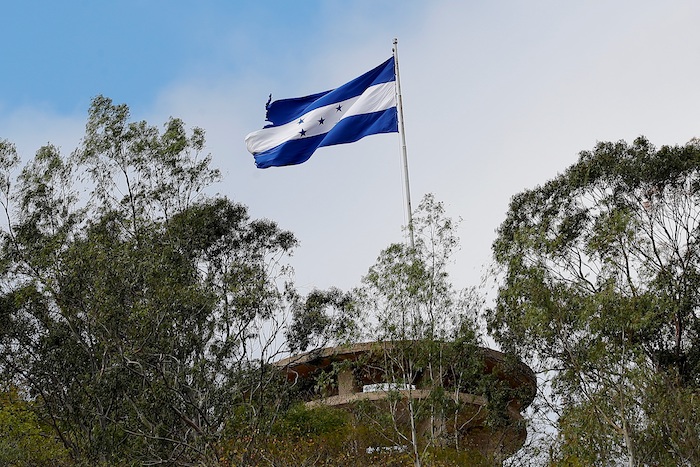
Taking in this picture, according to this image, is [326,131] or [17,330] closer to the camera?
[326,131]

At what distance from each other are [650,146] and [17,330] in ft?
64.0

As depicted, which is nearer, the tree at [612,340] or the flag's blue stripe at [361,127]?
the tree at [612,340]

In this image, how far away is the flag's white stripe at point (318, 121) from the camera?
78.8 feet

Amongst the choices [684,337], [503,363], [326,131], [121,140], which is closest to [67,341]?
[121,140]

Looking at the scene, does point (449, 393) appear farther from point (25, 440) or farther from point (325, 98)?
point (25, 440)

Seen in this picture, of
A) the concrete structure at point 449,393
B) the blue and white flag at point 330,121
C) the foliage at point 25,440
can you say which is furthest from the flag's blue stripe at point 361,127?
the foliage at point 25,440

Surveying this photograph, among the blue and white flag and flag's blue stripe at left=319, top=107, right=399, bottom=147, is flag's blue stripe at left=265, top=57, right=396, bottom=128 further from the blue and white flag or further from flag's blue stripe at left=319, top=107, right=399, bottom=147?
flag's blue stripe at left=319, top=107, right=399, bottom=147

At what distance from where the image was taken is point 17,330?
26094 mm

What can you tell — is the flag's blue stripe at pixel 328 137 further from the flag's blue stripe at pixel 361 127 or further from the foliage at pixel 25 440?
the foliage at pixel 25 440

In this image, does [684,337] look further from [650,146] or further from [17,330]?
[17,330]

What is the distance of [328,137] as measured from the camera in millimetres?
23750

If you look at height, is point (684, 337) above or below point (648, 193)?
below

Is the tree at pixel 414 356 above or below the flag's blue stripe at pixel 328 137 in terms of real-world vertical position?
below

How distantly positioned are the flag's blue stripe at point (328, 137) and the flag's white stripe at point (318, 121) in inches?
5.3
